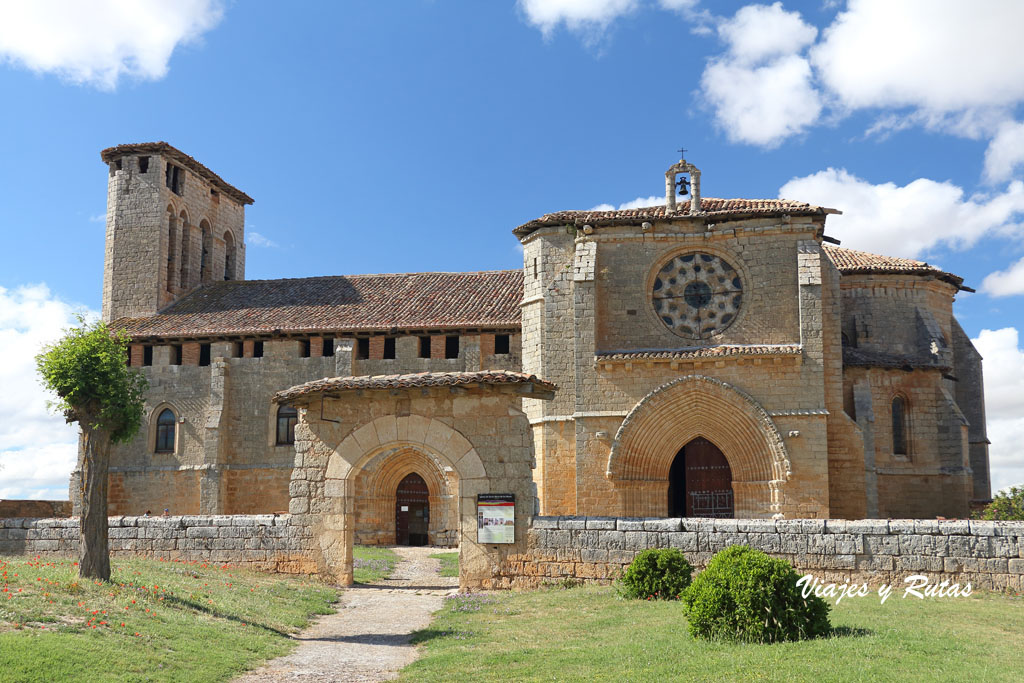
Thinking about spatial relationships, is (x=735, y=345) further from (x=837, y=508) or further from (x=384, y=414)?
(x=384, y=414)

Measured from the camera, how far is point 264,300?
31672 millimetres

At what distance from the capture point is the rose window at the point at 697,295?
904 inches

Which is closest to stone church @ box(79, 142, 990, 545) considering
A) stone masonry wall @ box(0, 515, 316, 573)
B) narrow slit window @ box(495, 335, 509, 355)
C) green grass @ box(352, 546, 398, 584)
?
narrow slit window @ box(495, 335, 509, 355)

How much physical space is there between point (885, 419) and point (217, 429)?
20.2m

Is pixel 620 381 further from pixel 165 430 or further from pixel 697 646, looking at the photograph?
pixel 165 430

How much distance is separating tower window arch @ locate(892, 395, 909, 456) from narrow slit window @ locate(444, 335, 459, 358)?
12950 mm

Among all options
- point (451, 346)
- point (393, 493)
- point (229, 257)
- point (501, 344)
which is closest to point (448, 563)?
point (393, 493)

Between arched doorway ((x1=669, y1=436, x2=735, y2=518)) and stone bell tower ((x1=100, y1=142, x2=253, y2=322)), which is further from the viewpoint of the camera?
stone bell tower ((x1=100, y1=142, x2=253, y2=322))

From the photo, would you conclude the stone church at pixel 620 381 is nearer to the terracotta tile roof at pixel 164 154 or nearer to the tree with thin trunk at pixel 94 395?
the tree with thin trunk at pixel 94 395

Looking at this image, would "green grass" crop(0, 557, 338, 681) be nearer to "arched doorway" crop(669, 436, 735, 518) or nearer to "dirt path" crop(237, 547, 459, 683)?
"dirt path" crop(237, 547, 459, 683)

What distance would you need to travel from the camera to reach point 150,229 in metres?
33.9

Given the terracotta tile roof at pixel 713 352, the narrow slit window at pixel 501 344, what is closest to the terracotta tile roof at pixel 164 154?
the narrow slit window at pixel 501 344

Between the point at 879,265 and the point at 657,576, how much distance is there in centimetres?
1727

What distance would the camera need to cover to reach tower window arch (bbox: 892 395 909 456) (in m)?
24.9
